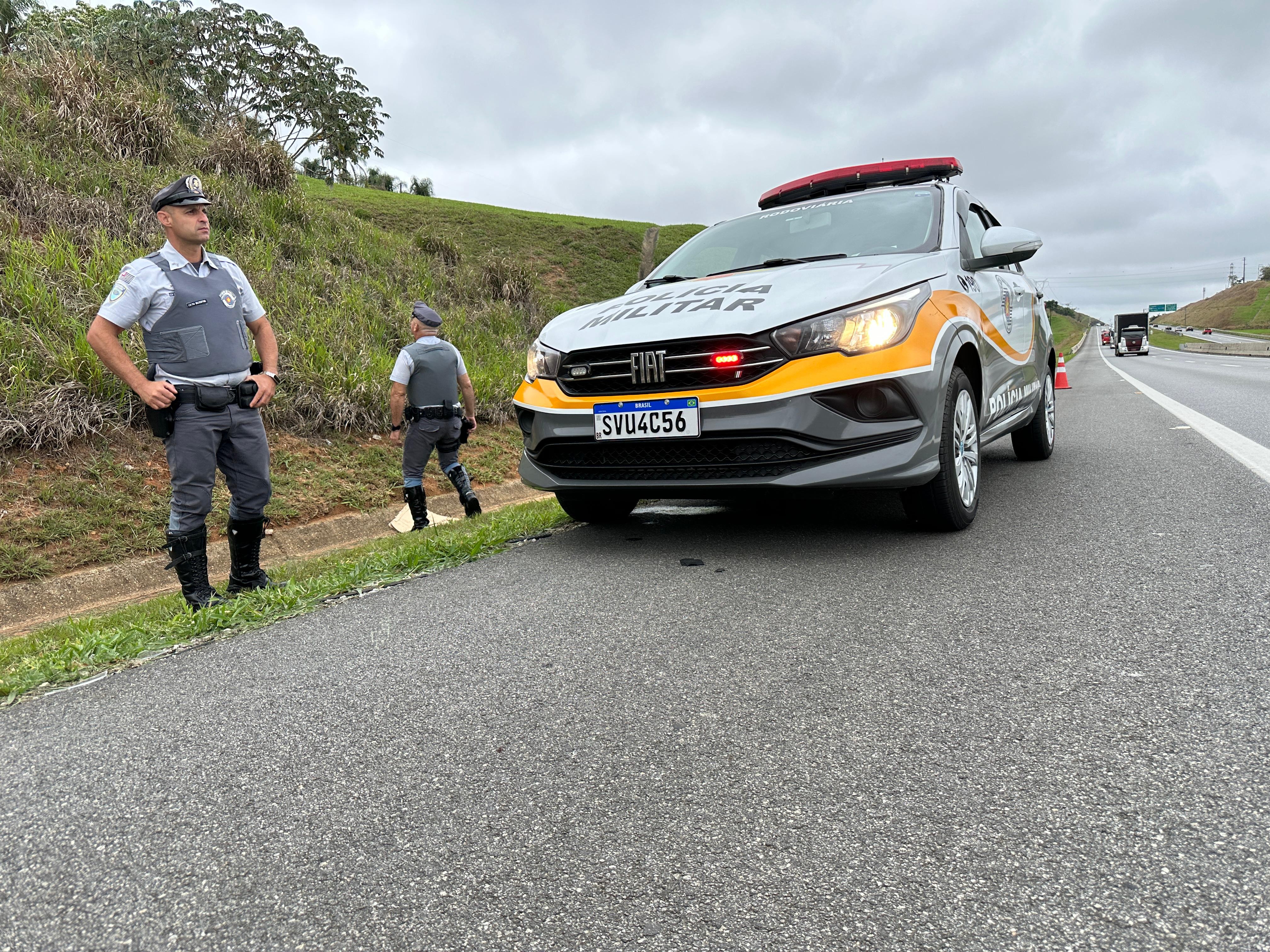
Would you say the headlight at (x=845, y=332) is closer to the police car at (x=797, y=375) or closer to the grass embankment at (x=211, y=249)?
the police car at (x=797, y=375)

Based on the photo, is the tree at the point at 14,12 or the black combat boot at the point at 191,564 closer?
the black combat boot at the point at 191,564

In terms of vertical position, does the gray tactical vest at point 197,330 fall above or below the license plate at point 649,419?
above

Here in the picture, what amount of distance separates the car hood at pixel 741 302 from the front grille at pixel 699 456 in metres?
0.47

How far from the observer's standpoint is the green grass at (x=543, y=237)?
22.2m

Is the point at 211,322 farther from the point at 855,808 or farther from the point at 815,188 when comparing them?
the point at 815,188

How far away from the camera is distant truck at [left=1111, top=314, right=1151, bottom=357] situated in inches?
2152

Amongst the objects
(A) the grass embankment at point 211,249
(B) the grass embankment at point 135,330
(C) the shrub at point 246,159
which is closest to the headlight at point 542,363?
(B) the grass embankment at point 135,330

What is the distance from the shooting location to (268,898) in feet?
5.39

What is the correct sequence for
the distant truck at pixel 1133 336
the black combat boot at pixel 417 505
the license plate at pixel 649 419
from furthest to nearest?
the distant truck at pixel 1133 336
the black combat boot at pixel 417 505
the license plate at pixel 649 419

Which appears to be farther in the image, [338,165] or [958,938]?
[338,165]

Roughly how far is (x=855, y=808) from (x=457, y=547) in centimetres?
318

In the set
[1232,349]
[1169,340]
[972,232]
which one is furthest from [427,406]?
[1169,340]

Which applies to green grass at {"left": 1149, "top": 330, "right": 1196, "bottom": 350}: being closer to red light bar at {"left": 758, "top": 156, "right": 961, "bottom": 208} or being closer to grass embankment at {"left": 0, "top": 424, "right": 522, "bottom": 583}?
red light bar at {"left": 758, "top": 156, "right": 961, "bottom": 208}

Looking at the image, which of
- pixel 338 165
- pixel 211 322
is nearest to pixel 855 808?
pixel 211 322
